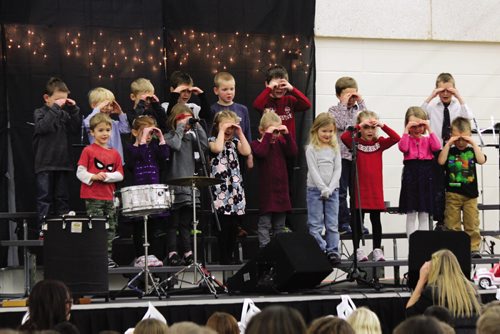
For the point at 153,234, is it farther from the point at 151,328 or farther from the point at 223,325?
the point at 151,328

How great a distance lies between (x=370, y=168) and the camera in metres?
10.8

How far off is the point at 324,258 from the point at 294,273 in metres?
0.43

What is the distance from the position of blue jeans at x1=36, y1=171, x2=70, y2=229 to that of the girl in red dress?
3.05m

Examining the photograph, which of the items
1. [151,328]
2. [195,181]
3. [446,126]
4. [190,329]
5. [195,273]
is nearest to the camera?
[190,329]

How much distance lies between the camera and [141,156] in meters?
10.3

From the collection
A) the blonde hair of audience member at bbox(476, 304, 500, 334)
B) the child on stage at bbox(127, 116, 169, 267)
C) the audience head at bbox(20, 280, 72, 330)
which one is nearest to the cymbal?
the child on stage at bbox(127, 116, 169, 267)

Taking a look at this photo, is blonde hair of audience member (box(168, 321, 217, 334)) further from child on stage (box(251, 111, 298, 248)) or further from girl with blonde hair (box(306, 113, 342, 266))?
child on stage (box(251, 111, 298, 248))

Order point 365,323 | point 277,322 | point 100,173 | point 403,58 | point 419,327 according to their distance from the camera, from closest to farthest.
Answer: point 277,322 → point 419,327 → point 365,323 → point 100,173 → point 403,58

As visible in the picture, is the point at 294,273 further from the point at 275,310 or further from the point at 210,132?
the point at 275,310

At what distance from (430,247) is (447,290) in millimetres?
1770

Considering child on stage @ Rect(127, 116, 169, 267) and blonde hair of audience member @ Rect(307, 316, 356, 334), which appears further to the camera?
child on stage @ Rect(127, 116, 169, 267)

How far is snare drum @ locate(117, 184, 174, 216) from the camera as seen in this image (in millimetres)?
9266

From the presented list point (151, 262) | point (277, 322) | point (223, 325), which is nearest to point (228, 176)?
point (151, 262)

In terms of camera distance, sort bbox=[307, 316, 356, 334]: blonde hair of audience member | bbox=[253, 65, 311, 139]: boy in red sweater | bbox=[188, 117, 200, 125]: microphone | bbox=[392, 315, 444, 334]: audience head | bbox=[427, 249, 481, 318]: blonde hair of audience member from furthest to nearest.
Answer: bbox=[253, 65, 311, 139]: boy in red sweater → bbox=[188, 117, 200, 125]: microphone → bbox=[427, 249, 481, 318]: blonde hair of audience member → bbox=[307, 316, 356, 334]: blonde hair of audience member → bbox=[392, 315, 444, 334]: audience head
